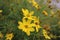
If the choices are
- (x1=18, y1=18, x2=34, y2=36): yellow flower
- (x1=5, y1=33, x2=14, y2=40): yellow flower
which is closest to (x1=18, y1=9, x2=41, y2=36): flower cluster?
(x1=18, y1=18, x2=34, y2=36): yellow flower

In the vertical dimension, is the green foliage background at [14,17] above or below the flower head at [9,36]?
above

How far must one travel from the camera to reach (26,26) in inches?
83.9

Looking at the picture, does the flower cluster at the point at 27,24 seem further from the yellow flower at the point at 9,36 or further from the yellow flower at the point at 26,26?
the yellow flower at the point at 9,36

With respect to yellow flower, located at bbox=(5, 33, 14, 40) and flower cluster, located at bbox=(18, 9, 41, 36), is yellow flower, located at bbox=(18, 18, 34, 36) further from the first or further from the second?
yellow flower, located at bbox=(5, 33, 14, 40)

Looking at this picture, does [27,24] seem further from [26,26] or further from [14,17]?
[14,17]

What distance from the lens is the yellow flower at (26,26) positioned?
2059 mm

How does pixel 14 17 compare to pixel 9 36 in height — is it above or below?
above

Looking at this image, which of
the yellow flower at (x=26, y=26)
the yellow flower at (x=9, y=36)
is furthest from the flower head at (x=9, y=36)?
the yellow flower at (x=26, y=26)

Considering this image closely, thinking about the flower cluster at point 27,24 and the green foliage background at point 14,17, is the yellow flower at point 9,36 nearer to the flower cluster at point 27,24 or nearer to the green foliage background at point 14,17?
the green foliage background at point 14,17

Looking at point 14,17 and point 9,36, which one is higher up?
point 14,17

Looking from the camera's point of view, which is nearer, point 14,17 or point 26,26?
point 26,26

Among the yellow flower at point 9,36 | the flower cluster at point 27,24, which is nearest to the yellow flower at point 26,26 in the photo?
the flower cluster at point 27,24

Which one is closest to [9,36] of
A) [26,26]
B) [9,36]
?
[9,36]

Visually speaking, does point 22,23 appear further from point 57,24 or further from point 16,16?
point 57,24
